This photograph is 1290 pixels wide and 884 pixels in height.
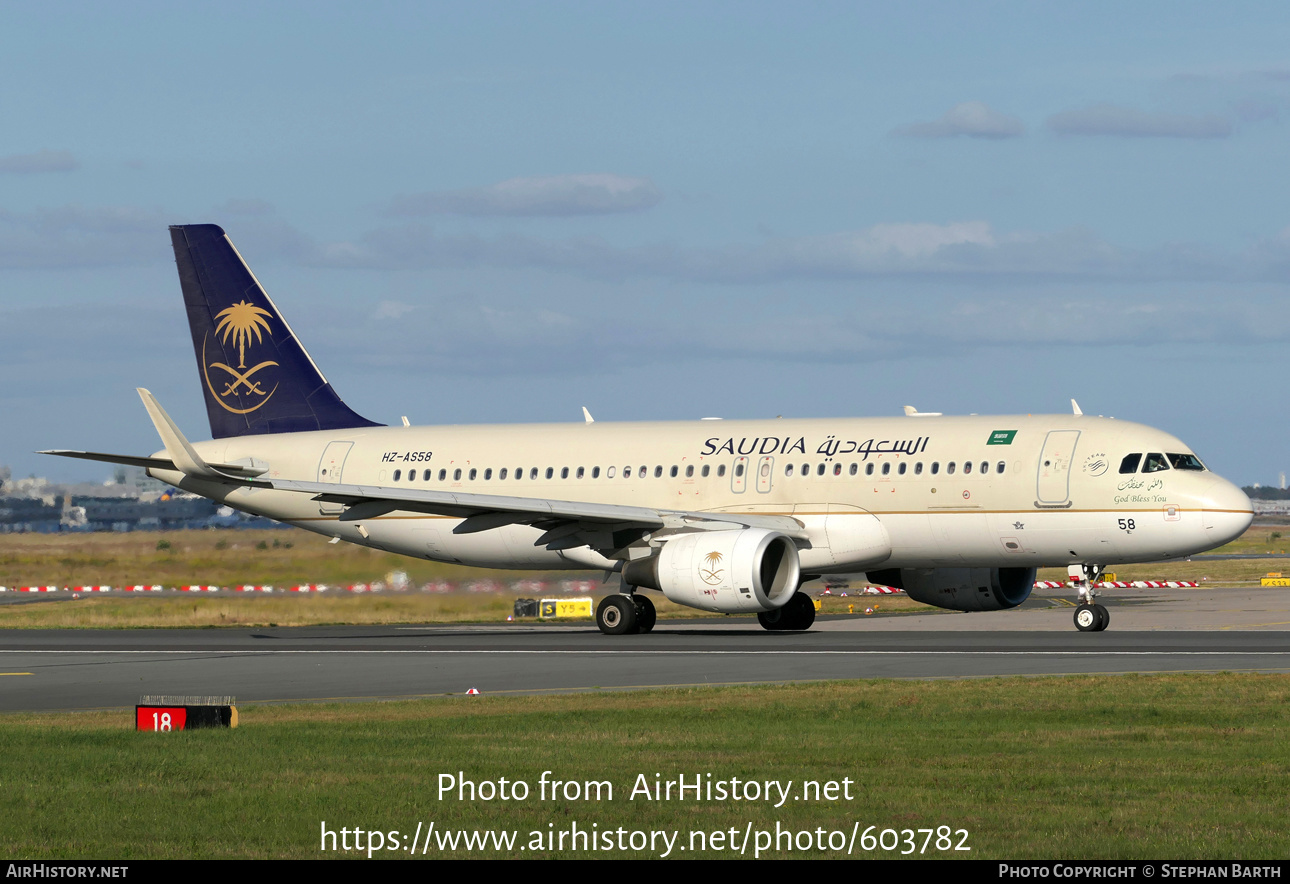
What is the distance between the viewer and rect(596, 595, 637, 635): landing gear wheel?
32.1m

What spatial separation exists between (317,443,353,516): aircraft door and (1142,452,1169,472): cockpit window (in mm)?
17732

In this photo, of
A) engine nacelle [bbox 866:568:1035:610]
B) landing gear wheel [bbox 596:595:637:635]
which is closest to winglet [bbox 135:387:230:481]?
landing gear wheel [bbox 596:595:637:635]

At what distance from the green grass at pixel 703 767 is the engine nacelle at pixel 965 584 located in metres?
15.5

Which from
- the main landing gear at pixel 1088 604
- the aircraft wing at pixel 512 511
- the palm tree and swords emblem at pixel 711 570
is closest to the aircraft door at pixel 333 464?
the aircraft wing at pixel 512 511

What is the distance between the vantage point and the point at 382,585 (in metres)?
36.6

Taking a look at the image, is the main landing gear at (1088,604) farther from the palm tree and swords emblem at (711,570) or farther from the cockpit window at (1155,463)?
the palm tree and swords emblem at (711,570)

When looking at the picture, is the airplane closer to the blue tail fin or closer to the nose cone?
the nose cone

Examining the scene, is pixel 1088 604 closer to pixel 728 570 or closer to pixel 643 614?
pixel 728 570

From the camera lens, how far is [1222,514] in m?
29.5

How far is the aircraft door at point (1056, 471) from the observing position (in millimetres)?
30297

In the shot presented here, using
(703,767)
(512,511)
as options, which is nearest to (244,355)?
(512,511)

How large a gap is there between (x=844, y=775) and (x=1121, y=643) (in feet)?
52.0

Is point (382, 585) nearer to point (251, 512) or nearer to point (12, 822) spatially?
point (251, 512)

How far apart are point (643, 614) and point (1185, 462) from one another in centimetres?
1065
